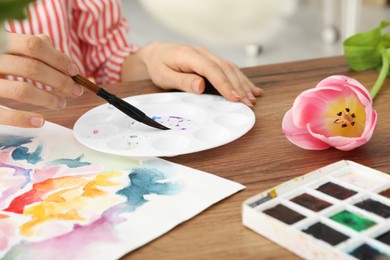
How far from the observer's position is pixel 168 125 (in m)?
0.74

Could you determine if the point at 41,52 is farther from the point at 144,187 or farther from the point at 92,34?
the point at 92,34

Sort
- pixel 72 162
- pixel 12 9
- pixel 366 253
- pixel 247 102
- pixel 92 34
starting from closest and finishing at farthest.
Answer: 1. pixel 12 9
2. pixel 366 253
3. pixel 72 162
4. pixel 247 102
5. pixel 92 34

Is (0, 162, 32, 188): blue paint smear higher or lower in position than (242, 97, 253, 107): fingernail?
lower

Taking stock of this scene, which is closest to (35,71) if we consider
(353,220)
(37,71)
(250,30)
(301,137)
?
(37,71)

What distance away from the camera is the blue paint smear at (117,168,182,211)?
0.58 metres

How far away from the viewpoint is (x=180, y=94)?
0.85 m

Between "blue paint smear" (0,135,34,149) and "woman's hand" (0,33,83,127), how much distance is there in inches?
0.9

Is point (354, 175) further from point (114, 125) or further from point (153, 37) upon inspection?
point (153, 37)

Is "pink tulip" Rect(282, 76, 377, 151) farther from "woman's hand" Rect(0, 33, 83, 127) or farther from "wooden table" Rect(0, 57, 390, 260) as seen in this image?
"woman's hand" Rect(0, 33, 83, 127)

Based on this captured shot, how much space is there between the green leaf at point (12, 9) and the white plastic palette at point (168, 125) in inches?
14.0

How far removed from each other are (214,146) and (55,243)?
0.21 metres

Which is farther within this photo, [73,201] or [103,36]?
[103,36]

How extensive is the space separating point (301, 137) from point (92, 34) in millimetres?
654

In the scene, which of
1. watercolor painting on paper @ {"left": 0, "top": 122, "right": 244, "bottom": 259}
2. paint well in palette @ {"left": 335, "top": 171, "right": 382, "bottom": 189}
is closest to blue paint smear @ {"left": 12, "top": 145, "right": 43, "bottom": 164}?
watercolor painting on paper @ {"left": 0, "top": 122, "right": 244, "bottom": 259}
